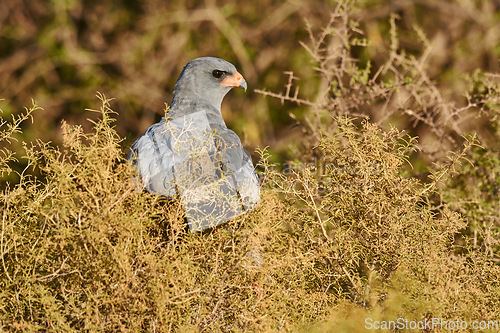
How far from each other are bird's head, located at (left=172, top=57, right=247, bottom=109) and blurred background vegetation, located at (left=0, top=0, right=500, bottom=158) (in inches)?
119

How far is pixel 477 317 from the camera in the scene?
65.5 inches

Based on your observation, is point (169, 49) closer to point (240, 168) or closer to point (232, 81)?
point (232, 81)

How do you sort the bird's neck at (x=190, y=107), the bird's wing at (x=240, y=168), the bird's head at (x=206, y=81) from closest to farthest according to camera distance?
1. the bird's wing at (x=240, y=168)
2. the bird's neck at (x=190, y=107)
3. the bird's head at (x=206, y=81)

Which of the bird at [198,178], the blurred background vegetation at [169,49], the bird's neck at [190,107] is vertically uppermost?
the blurred background vegetation at [169,49]

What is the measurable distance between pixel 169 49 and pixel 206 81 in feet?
14.4

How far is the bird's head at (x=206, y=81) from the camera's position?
3346 millimetres

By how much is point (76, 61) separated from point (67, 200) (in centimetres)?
593

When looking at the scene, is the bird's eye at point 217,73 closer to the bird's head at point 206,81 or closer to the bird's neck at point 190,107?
the bird's head at point 206,81

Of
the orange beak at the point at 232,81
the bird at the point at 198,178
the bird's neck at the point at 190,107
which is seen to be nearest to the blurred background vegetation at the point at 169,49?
the orange beak at the point at 232,81

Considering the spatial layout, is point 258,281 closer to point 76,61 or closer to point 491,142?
point 491,142

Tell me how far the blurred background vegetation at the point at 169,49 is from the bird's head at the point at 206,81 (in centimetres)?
301

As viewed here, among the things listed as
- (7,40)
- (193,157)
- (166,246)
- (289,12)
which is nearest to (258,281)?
(166,246)

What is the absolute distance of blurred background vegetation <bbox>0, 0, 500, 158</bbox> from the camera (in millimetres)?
6793

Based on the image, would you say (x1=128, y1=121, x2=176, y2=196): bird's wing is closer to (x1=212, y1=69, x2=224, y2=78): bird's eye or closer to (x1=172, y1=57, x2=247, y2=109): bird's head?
(x1=172, y1=57, x2=247, y2=109): bird's head
